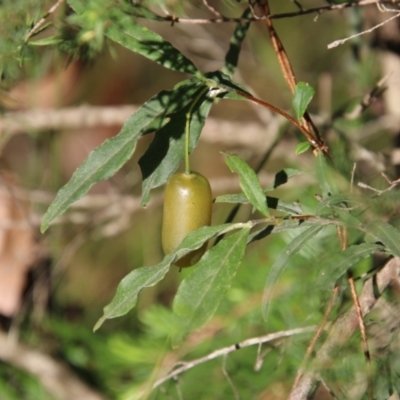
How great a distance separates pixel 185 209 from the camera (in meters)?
0.51

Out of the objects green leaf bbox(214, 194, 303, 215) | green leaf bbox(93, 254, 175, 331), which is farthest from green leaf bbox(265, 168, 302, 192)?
green leaf bbox(93, 254, 175, 331)

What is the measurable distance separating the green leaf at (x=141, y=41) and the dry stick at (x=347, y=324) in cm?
22

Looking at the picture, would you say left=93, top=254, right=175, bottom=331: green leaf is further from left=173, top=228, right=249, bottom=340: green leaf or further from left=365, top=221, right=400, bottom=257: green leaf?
left=365, top=221, right=400, bottom=257: green leaf

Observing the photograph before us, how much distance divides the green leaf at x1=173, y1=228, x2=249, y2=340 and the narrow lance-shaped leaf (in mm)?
12

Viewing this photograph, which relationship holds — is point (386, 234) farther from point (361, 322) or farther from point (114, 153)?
point (114, 153)

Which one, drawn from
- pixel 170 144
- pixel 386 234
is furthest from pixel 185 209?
pixel 386 234

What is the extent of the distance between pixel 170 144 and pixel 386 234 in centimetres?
18

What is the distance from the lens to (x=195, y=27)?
1.33 m

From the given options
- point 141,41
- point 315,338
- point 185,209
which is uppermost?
point 141,41

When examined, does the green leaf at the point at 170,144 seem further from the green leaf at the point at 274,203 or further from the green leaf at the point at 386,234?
the green leaf at the point at 386,234

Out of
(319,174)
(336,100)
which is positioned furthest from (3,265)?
(319,174)

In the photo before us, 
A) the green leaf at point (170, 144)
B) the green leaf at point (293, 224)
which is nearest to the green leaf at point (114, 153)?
the green leaf at point (170, 144)

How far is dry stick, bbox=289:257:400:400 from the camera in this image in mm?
478

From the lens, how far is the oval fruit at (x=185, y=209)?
508mm
